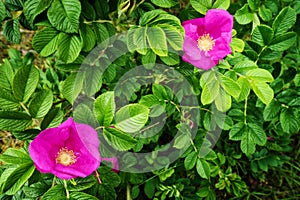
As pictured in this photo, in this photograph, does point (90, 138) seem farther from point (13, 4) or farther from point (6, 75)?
point (13, 4)

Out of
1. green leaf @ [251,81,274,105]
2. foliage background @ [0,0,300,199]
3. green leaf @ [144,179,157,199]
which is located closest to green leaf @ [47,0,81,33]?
foliage background @ [0,0,300,199]

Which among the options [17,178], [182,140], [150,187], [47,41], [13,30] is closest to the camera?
[17,178]

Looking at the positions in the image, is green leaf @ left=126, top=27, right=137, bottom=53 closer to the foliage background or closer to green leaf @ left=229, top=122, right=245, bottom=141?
the foliage background

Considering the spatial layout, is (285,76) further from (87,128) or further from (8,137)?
(8,137)

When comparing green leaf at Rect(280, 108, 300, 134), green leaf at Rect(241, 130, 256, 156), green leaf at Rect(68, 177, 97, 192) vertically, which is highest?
green leaf at Rect(68, 177, 97, 192)

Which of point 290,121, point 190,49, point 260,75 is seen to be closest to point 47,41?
point 190,49

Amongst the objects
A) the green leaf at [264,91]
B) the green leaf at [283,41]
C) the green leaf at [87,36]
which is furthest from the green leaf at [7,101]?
the green leaf at [283,41]
